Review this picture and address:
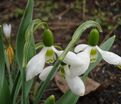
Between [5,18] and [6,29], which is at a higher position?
[6,29]

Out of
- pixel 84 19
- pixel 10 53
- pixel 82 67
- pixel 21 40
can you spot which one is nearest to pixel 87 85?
pixel 10 53

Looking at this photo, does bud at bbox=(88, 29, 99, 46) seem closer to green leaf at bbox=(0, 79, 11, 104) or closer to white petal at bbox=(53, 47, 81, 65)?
white petal at bbox=(53, 47, 81, 65)

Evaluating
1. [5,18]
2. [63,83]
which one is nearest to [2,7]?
[5,18]

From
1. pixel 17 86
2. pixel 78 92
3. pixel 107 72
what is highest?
pixel 78 92

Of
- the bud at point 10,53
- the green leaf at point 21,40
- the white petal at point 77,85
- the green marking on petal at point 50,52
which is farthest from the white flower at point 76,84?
the bud at point 10,53

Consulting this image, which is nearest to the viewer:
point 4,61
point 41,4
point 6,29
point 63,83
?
point 4,61

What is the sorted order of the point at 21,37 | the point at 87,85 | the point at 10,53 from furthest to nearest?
the point at 87,85
the point at 10,53
the point at 21,37

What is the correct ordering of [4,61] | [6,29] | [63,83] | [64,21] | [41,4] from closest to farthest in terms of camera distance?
[4,61] → [6,29] → [63,83] → [64,21] → [41,4]

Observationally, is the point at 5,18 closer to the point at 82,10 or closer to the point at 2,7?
the point at 2,7

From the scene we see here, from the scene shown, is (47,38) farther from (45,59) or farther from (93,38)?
(93,38)
